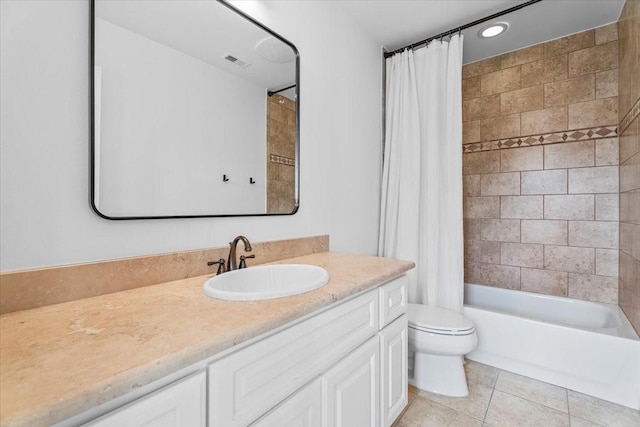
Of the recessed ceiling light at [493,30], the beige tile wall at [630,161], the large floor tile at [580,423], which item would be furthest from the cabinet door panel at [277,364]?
the recessed ceiling light at [493,30]

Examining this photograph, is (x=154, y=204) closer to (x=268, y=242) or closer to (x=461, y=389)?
(x=268, y=242)

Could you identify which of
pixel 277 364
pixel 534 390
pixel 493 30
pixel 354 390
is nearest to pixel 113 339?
pixel 277 364

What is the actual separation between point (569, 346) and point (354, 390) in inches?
60.6

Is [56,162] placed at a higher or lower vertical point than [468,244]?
higher

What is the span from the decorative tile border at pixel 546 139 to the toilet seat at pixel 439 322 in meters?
1.61

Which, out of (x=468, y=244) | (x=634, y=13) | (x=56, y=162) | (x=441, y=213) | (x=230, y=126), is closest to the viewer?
(x=56, y=162)

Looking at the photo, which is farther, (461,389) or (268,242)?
(461,389)

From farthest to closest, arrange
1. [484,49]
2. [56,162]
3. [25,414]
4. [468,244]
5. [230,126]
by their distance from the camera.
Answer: [468,244]
[484,49]
[230,126]
[56,162]
[25,414]

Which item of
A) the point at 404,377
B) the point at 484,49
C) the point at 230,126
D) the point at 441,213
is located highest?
the point at 484,49

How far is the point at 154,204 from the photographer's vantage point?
1068 millimetres

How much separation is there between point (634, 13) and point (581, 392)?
2.25 meters

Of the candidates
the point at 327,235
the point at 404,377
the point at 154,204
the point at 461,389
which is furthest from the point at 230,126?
the point at 461,389

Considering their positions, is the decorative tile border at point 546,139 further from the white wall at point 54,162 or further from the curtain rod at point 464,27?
the white wall at point 54,162

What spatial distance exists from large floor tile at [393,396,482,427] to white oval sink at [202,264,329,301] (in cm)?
97
